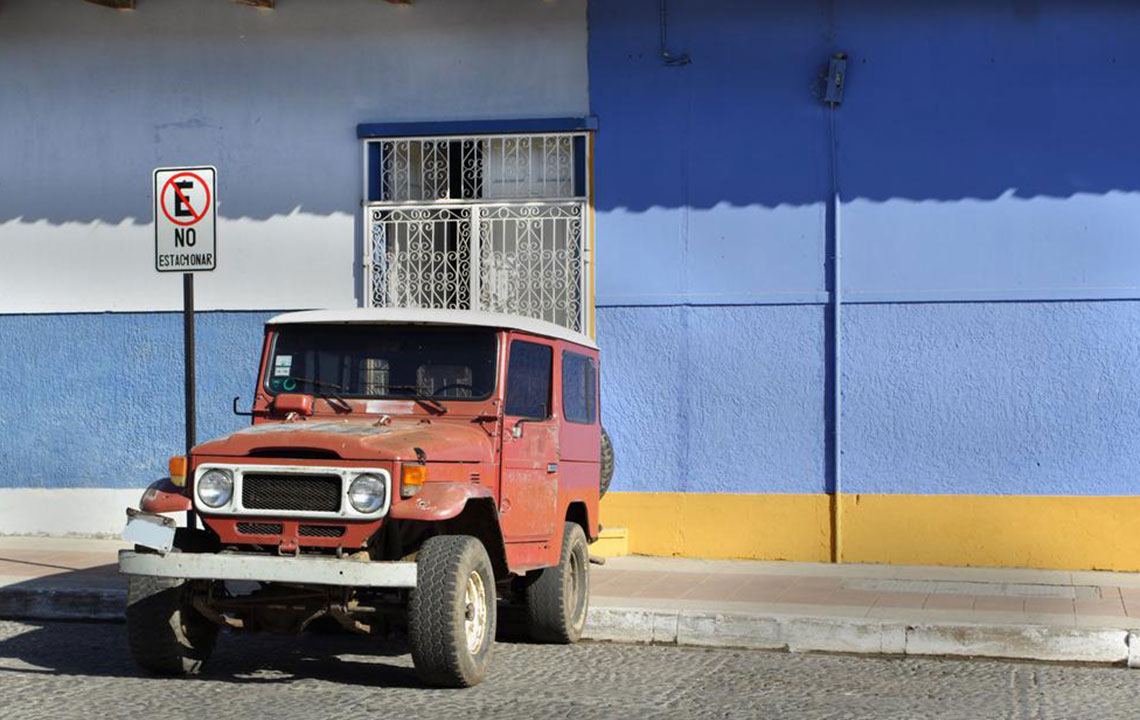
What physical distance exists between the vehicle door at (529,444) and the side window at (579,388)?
0.79 ft

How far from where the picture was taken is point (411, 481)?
7.33 m

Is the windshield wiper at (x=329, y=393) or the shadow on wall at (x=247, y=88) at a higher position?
the shadow on wall at (x=247, y=88)

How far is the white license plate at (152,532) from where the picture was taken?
7484mm

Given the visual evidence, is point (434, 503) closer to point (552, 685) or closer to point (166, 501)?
point (552, 685)

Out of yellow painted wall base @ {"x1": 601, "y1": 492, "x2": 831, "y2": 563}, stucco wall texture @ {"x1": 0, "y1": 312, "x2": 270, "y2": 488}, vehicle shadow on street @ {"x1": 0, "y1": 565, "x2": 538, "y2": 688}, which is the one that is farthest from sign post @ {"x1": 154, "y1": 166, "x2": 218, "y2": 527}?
yellow painted wall base @ {"x1": 601, "y1": 492, "x2": 831, "y2": 563}

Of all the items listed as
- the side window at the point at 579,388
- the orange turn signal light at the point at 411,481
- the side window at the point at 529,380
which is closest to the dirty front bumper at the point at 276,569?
the orange turn signal light at the point at 411,481

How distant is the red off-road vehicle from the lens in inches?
287

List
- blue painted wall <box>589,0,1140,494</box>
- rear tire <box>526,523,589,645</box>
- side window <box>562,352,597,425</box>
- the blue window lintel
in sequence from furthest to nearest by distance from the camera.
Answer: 1. the blue window lintel
2. blue painted wall <box>589,0,1140,494</box>
3. side window <box>562,352,597,425</box>
4. rear tire <box>526,523,589,645</box>

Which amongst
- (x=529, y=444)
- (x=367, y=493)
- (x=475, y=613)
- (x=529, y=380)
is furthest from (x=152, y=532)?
(x=529, y=380)

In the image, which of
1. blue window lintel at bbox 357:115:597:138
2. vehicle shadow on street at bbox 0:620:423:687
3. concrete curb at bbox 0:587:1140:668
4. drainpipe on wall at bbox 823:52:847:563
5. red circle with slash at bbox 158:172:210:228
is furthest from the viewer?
blue window lintel at bbox 357:115:597:138

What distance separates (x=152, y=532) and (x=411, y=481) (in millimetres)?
1277

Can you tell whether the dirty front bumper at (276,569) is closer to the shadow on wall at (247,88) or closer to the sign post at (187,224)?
the sign post at (187,224)

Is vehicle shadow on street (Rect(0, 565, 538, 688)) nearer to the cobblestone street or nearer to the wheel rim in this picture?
the cobblestone street

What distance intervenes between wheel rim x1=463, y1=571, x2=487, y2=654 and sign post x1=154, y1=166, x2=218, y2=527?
105 inches
